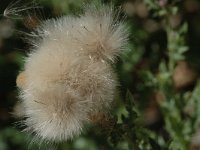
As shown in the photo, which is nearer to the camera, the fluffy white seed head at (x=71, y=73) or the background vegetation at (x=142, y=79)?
the fluffy white seed head at (x=71, y=73)

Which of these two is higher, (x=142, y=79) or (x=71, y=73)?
(x=142, y=79)

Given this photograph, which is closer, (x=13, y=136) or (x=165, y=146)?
(x=165, y=146)

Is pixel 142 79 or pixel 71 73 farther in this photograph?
pixel 142 79

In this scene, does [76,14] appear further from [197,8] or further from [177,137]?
[197,8]

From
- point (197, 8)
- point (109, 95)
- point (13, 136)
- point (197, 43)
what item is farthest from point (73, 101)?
point (197, 8)
